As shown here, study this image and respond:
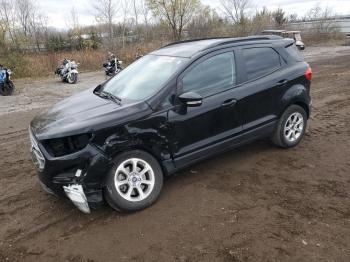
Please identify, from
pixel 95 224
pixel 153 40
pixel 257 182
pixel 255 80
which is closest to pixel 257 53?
pixel 255 80

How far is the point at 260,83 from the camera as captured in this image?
16.6 feet

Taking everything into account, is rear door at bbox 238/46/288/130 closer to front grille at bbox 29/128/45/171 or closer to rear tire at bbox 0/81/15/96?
front grille at bbox 29/128/45/171

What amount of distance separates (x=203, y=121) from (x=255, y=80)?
1072 mm

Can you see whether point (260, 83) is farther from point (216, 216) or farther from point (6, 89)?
point (6, 89)

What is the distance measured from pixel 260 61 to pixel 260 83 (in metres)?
0.36

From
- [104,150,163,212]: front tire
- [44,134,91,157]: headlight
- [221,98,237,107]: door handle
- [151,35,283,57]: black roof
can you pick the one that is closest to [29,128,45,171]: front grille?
[44,134,91,157]: headlight

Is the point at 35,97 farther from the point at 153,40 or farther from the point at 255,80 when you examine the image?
the point at 153,40

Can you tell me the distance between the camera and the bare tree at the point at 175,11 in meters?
26.8

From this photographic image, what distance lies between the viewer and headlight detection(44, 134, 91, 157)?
3.79m

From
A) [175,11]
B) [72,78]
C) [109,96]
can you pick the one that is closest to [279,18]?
[175,11]

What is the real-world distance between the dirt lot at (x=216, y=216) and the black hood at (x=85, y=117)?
0.96 m

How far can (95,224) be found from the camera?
12.9ft

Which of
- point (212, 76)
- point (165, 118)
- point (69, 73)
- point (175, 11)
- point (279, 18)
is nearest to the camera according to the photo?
point (165, 118)

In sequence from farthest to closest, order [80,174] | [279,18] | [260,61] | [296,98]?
[279,18]
[296,98]
[260,61]
[80,174]
